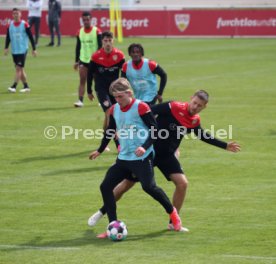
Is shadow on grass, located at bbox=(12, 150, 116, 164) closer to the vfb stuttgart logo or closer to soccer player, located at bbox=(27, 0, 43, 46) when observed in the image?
soccer player, located at bbox=(27, 0, 43, 46)

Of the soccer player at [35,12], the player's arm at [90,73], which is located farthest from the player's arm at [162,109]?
the soccer player at [35,12]

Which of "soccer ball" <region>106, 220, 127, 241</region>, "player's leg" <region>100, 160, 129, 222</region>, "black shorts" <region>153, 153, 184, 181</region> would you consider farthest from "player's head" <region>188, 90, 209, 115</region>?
"soccer ball" <region>106, 220, 127, 241</region>

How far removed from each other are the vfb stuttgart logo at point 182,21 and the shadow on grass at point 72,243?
3571cm

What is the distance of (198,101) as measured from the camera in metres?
10.6

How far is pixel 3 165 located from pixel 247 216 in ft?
17.8

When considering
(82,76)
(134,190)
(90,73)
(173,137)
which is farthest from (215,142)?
(82,76)

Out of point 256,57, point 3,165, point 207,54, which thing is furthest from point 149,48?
point 3,165

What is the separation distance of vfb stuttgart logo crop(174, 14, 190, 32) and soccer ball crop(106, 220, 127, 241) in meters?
36.0

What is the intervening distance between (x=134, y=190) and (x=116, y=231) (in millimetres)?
3128

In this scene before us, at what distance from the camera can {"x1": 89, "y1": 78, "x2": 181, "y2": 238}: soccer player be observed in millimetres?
10398

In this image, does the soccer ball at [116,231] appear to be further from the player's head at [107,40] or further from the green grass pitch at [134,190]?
the player's head at [107,40]

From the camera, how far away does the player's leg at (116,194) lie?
10.8 m

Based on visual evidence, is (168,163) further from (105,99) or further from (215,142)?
(105,99)

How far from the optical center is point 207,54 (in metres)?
36.8
